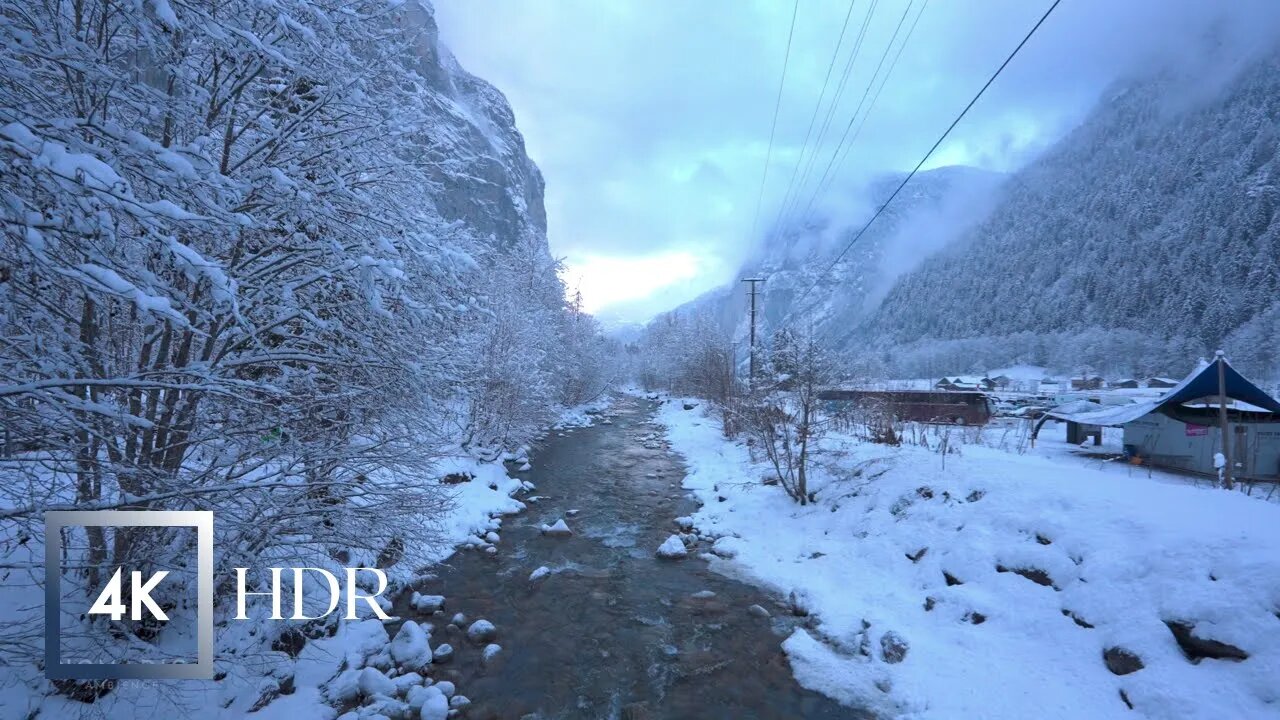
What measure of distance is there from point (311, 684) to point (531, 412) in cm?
1608

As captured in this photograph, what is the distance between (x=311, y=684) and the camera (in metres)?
6.10

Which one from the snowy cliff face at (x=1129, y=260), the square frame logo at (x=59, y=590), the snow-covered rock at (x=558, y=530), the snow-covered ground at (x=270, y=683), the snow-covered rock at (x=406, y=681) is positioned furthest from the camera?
the snowy cliff face at (x=1129, y=260)

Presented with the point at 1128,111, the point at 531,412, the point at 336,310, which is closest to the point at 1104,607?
the point at 336,310

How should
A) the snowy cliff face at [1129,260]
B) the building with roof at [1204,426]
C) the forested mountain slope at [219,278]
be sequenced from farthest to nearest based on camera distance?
the snowy cliff face at [1129,260] < the building with roof at [1204,426] < the forested mountain slope at [219,278]

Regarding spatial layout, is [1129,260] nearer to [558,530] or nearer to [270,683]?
[558,530]

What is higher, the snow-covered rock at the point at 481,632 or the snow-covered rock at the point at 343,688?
the snow-covered rock at the point at 343,688

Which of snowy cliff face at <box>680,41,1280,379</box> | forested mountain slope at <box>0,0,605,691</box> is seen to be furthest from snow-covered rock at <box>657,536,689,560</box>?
snowy cliff face at <box>680,41,1280,379</box>

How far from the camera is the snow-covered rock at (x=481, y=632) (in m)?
7.77

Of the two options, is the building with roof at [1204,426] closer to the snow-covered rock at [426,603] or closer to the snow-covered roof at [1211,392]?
the snow-covered roof at [1211,392]

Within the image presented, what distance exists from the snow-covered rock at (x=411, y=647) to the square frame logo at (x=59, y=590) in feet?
10.5

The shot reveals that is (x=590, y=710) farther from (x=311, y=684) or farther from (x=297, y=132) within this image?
→ (x=297, y=132)

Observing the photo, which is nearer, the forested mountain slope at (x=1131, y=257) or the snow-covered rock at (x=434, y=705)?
the snow-covered rock at (x=434, y=705)

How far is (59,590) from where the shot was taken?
352 cm

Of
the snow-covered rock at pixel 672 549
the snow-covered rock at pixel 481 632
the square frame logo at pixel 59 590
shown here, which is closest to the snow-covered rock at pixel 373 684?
the snow-covered rock at pixel 481 632
